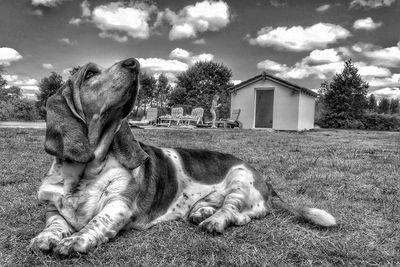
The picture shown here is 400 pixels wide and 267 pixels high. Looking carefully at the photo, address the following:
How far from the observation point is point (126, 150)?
2992mm

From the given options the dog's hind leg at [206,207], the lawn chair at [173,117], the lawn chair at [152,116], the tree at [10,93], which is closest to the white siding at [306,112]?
the lawn chair at [173,117]

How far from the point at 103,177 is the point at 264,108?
2910 cm

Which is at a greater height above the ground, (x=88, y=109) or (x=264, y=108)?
(x=264, y=108)

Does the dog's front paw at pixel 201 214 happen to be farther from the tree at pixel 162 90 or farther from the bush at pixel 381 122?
the tree at pixel 162 90

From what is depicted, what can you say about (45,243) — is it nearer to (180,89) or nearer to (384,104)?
(180,89)

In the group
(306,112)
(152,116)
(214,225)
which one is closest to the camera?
(214,225)

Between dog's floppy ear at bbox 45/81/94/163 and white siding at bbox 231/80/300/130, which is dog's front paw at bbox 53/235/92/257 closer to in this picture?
dog's floppy ear at bbox 45/81/94/163

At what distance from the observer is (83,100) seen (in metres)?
2.83

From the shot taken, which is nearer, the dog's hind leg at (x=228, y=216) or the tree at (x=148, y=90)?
the dog's hind leg at (x=228, y=216)

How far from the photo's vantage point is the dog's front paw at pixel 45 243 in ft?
8.11

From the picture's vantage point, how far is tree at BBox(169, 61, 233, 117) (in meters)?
48.5

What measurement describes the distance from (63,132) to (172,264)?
4.14 ft

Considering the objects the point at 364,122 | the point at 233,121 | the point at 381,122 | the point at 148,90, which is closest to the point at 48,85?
the point at 148,90

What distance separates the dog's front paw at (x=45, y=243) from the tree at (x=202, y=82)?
43166 mm
